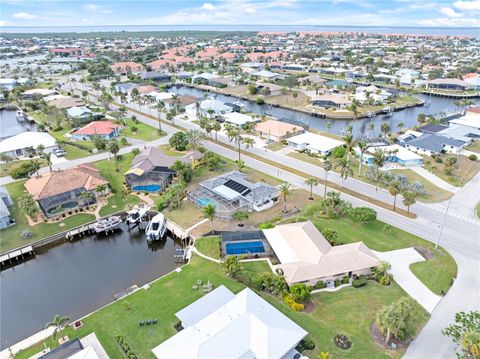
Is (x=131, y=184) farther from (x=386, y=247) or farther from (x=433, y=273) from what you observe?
(x=433, y=273)

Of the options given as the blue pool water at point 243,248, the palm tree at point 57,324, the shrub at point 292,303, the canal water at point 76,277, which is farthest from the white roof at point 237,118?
the palm tree at point 57,324

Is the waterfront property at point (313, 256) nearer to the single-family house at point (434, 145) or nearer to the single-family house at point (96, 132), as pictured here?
the single-family house at point (434, 145)

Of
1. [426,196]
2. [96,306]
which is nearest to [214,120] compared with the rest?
[426,196]

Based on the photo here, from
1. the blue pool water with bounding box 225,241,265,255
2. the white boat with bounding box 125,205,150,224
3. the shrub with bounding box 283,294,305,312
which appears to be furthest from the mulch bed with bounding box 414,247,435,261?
the white boat with bounding box 125,205,150,224

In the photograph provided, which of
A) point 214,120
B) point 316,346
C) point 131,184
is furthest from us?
point 214,120

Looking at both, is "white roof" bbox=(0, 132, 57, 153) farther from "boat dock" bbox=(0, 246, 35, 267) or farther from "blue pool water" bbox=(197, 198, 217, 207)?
"blue pool water" bbox=(197, 198, 217, 207)
